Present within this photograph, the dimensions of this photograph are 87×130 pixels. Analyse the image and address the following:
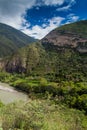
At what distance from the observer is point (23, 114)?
40.5 feet

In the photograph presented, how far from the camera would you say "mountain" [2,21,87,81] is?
12469 centimetres

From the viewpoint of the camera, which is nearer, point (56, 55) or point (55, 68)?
point (55, 68)

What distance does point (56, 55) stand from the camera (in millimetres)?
140750

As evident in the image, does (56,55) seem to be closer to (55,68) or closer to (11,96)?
(55,68)

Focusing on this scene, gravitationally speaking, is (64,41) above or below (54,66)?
above

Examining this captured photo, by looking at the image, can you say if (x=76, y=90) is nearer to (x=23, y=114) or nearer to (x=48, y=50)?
(x=23, y=114)

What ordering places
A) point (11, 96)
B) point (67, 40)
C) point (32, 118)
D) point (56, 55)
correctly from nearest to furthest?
point (32, 118), point (11, 96), point (56, 55), point (67, 40)

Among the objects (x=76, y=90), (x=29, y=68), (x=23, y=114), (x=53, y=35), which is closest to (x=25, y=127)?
(x=23, y=114)

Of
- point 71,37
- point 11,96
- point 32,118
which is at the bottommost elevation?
point 11,96

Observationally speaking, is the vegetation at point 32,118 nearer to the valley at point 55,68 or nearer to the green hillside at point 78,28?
the valley at point 55,68

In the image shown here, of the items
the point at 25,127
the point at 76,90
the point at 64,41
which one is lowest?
the point at 76,90

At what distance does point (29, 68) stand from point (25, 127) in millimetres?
125684

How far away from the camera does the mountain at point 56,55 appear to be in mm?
124688

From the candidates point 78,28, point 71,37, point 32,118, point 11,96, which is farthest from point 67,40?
point 32,118
